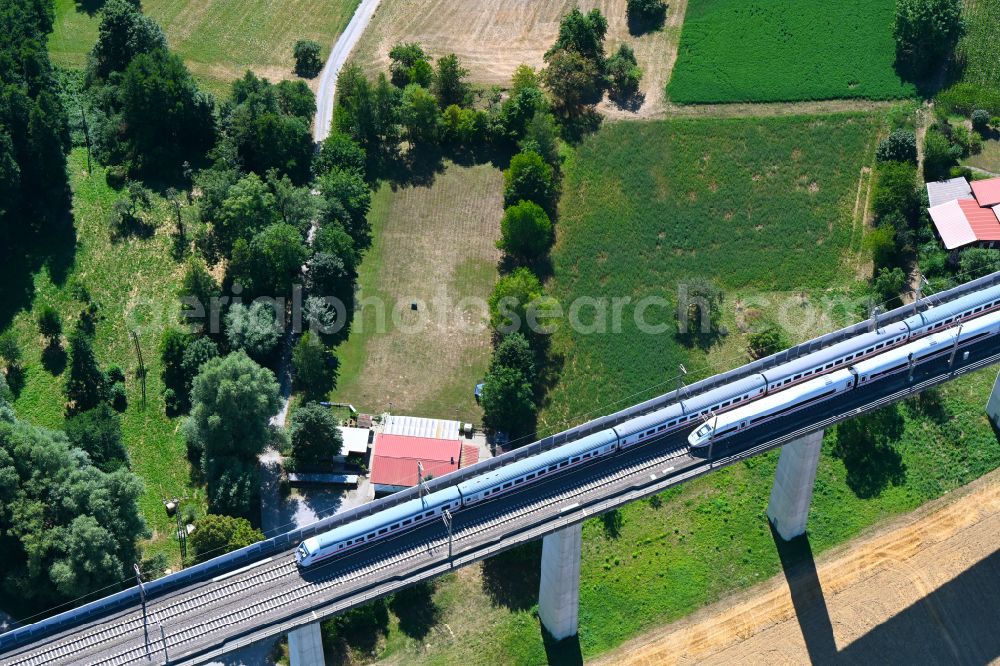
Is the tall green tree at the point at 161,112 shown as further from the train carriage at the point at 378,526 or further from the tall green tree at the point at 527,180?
the train carriage at the point at 378,526

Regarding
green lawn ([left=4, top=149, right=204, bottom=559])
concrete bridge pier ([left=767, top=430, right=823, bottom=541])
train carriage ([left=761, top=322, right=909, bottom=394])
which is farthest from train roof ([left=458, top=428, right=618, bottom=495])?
green lawn ([left=4, top=149, right=204, bottom=559])

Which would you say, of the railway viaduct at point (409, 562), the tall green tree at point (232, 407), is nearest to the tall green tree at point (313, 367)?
the tall green tree at point (232, 407)

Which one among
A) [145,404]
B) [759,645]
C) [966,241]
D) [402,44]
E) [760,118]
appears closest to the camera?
[759,645]

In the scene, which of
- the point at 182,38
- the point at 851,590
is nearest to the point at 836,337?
the point at 851,590

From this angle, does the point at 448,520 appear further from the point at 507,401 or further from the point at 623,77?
the point at 623,77

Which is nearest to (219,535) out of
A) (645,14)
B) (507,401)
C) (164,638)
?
(164,638)

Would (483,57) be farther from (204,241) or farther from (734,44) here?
(204,241)

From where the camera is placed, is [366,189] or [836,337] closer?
[836,337]
